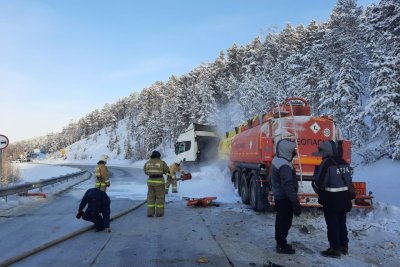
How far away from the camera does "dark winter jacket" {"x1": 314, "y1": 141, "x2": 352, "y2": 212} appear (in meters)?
6.57

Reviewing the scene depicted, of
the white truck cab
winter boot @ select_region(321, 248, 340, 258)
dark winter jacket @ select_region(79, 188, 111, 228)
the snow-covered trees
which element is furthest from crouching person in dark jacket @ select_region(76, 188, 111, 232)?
the snow-covered trees

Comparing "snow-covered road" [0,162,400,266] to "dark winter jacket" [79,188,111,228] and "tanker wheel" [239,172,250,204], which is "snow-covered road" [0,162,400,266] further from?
"tanker wheel" [239,172,250,204]

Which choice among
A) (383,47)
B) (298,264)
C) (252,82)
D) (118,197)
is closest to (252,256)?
(298,264)

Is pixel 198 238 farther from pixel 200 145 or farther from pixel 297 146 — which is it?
pixel 200 145

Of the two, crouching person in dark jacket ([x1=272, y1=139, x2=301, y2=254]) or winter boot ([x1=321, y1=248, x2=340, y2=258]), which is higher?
crouching person in dark jacket ([x1=272, y1=139, x2=301, y2=254])

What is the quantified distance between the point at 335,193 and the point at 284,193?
2.75 ft

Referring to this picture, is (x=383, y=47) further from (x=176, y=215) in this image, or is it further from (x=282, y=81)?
(x=282, y=81)

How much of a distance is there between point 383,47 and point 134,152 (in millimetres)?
75112

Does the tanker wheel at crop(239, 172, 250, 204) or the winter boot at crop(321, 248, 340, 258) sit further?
the tanker wheel at crop(239, 172, 250, 204)

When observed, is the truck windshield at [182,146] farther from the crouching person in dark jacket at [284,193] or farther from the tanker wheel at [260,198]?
the crouching person in dark jacket at [284,193]

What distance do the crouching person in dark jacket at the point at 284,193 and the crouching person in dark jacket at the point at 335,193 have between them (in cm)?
49

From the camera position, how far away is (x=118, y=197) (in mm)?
15320

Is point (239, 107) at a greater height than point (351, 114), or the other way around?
point (239, 107)

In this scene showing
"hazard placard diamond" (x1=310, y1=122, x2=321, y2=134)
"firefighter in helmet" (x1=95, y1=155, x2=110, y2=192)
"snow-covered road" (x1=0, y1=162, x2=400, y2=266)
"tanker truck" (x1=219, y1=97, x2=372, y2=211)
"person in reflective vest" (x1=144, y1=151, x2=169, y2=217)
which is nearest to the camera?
"snow-covered road" (x1=0, y1=162, x2=400, y2=266)
